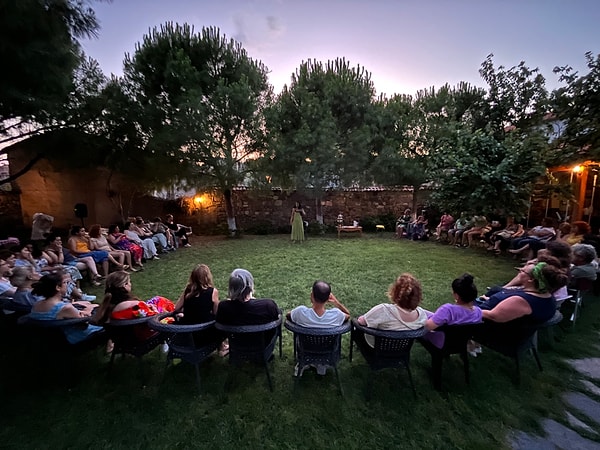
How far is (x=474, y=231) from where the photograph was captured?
857 cm

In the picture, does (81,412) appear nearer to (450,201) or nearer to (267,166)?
(450,201)

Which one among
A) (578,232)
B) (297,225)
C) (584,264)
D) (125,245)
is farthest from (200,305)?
(297,225)

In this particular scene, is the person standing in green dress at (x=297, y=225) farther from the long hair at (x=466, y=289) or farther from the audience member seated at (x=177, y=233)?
the long hair at (x=466, y=289)

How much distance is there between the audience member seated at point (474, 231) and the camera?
855cm

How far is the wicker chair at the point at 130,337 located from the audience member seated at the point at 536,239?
21.1 ft

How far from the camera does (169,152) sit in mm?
9305

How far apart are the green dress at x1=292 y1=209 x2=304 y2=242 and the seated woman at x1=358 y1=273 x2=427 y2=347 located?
780 cm

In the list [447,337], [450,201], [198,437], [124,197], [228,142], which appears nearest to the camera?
[198,437]

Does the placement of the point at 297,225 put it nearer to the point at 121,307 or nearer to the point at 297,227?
the point at 297,227

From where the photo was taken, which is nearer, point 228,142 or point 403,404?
point 403,404

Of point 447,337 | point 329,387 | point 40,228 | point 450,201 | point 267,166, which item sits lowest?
point 329,387

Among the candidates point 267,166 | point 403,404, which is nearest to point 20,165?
point 267,166

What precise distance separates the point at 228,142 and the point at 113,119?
3.33 metres

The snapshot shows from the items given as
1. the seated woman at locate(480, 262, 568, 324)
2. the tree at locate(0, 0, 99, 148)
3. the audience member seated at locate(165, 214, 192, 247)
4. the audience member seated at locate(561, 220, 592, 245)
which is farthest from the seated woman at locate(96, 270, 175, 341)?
the audience member seated at locate(165, 214, 192, 247)
